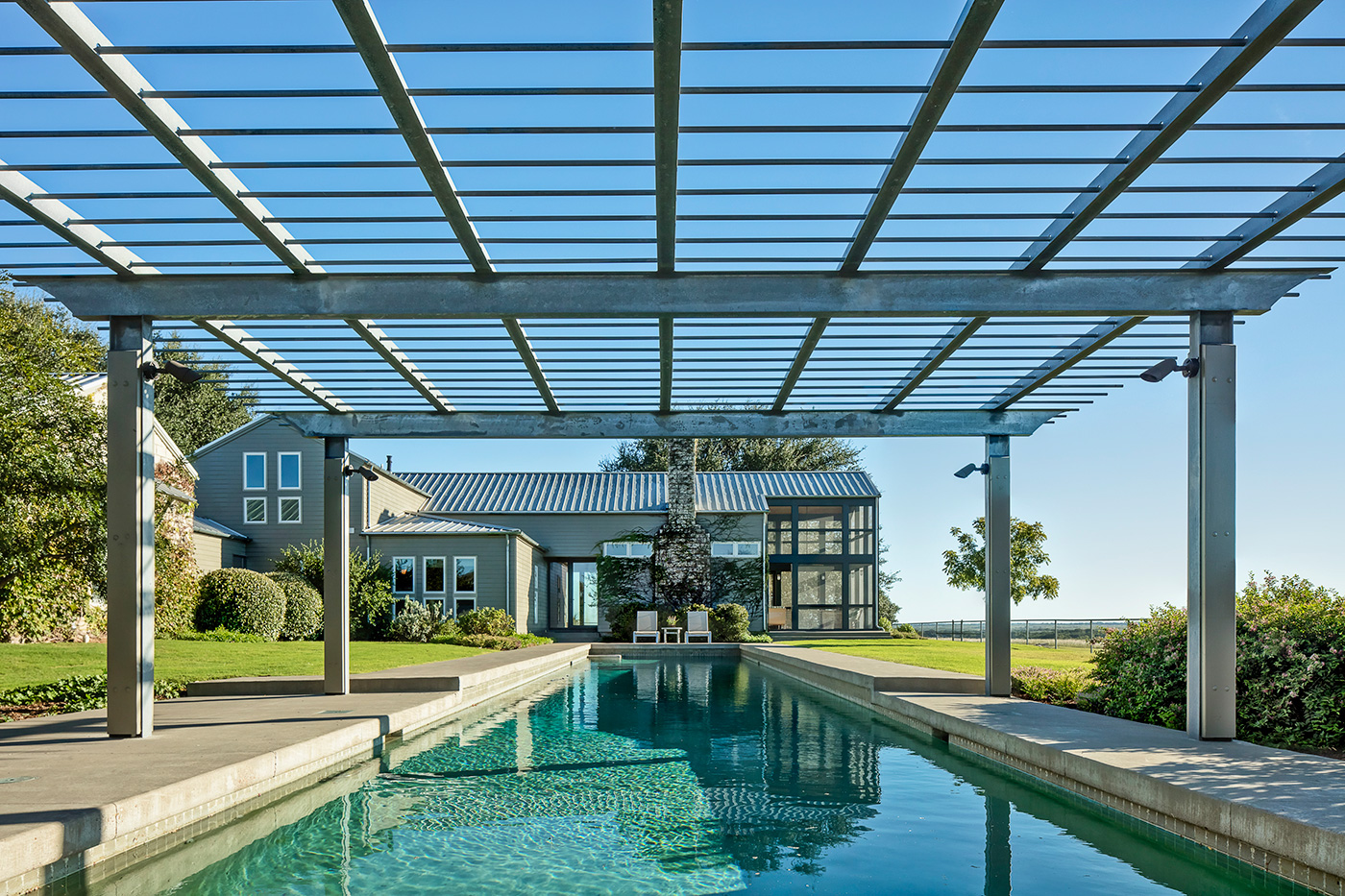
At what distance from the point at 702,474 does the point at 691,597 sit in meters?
9.21

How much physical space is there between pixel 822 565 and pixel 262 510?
56.9 ft

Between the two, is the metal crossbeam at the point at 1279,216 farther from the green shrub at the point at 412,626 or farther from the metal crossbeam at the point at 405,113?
the green shrub at the point at 412,626

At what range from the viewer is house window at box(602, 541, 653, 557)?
32688mm

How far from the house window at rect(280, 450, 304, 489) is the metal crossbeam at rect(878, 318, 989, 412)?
22.2 metres

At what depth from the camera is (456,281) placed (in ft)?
27.4

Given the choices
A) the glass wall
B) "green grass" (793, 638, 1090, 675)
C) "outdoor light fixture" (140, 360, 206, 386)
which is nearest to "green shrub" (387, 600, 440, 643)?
"green grass" (793, 638, 1090, 675)

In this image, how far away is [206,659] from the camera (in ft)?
54.2

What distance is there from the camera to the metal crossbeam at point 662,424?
12820 millimetres

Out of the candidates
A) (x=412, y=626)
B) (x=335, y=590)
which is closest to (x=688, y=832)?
(x=335, y=590)

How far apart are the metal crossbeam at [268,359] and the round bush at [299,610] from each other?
1423 centimetres

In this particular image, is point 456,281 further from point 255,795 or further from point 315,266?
point 255,795

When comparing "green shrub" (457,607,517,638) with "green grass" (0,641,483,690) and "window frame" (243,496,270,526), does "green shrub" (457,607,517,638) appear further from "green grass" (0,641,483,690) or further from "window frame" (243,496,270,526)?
"window frame" (243,496,270,526)

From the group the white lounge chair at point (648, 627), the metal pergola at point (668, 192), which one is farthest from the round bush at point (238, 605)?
the metal pergola at point (668, 192)

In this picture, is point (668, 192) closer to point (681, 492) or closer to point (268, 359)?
point (268, 359)
